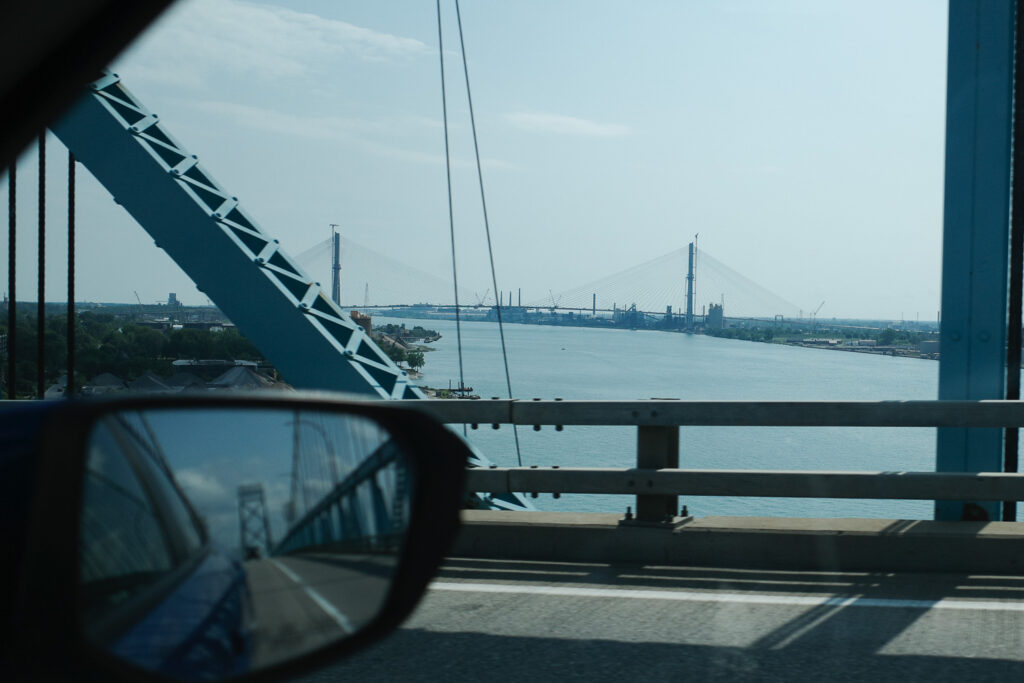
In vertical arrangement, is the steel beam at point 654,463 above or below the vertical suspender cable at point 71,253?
below

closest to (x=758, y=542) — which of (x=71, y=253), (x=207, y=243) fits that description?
(x=207, y=243)

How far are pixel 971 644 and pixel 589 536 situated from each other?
92.7 inches

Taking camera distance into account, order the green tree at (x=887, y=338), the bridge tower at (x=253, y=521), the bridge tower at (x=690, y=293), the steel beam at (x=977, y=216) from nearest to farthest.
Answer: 1. the bridge tower at (x=253, y=521)
2. the steel beam at (x=977, y=216)
3. the green tree at (x=887, y=338)
4. the bridge tower at (x=690, y=293)

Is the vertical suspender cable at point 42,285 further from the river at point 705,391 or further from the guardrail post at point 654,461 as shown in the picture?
the guardrail post at point 654,461

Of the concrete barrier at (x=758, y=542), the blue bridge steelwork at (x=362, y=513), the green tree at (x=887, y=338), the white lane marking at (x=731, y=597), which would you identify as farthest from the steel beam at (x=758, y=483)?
the green tree at (x=887, y=338)

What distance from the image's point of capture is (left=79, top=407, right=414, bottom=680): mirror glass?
150 centimetres

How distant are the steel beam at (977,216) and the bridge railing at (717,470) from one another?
27.0 inches

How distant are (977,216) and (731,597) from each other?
3072 millimetres

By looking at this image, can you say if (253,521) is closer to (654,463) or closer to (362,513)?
(362,513)

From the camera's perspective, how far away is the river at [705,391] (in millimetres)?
10266

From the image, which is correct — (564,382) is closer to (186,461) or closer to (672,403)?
(672,403)

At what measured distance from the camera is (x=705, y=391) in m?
35.6

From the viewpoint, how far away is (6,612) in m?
1.39

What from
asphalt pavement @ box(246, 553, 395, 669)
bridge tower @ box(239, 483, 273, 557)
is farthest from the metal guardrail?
bridge tower @ box(239, 483, 273, 557)
